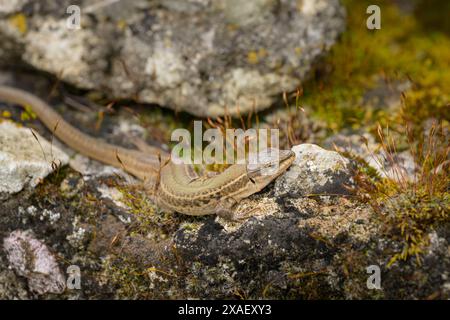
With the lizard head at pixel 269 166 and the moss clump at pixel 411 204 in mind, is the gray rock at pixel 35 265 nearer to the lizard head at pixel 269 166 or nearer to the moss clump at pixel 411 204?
the lizard head at pixel 269 166

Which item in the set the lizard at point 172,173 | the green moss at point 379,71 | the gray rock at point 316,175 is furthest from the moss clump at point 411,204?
the green moss at point 379,71

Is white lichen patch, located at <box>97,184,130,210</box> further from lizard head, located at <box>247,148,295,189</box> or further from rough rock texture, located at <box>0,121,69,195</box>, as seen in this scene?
lizard head, located at <box>247,148,295,189</box>

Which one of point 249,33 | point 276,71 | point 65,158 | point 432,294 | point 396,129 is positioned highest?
point 249,33

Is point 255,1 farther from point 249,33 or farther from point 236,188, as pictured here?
point 236,188

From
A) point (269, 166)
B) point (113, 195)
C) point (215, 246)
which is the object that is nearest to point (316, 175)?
point (269, 166)

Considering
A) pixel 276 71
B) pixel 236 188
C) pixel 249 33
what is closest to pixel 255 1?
pixel 249 33
